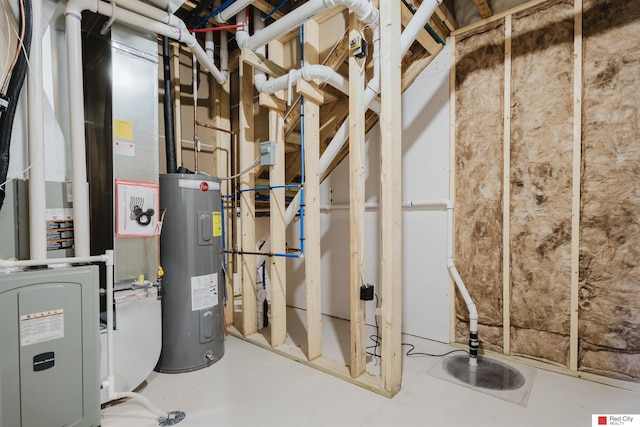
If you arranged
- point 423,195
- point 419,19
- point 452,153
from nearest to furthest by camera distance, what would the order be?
1. point 419,19
2. point 452,153
3. point 423,195

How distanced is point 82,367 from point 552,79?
3.33 metres

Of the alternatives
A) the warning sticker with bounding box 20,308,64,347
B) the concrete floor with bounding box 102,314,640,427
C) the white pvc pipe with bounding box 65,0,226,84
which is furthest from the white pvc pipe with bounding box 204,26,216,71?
the concrete floor with bounding box 102,314,640,427

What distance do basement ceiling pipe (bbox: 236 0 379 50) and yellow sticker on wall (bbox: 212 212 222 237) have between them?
129cm

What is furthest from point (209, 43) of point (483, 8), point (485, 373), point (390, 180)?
point (485, 373)

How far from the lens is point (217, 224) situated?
7.80ft

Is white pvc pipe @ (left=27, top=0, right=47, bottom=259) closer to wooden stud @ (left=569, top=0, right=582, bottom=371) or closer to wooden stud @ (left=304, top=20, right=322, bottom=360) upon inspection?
wooden stud @ (left=304, top=20, right=322, bottom=360)

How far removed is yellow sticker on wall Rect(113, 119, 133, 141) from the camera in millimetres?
1849

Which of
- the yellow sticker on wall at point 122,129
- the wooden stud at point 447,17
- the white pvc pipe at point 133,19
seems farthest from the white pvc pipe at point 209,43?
the wooden stud at point 447,17

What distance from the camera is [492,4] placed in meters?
2.46

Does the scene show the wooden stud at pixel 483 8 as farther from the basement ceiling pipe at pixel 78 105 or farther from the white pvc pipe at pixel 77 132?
the white pvc pipe at pixel 77 132

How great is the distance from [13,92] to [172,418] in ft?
6.00

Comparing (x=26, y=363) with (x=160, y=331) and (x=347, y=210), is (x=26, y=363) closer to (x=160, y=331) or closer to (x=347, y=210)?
(x=160, y=331)

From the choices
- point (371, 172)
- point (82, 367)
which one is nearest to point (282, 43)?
point (371, 172)

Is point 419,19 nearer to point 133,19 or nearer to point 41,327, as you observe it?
point 133,19
